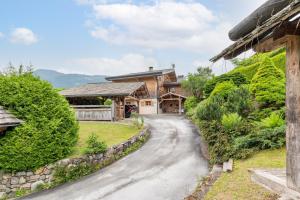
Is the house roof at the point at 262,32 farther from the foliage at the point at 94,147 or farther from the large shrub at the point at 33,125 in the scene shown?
the foliage at the point at 94,147

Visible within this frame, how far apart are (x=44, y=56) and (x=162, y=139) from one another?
990 inches

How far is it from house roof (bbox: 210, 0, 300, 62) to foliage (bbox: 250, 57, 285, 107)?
11.2m

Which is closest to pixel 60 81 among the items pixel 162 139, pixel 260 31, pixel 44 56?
pixel 44 56

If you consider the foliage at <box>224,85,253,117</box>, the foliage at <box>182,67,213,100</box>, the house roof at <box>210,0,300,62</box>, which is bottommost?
the foliage at <box>224,85,253,117</box>

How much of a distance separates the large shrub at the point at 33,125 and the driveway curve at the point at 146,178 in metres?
1.62

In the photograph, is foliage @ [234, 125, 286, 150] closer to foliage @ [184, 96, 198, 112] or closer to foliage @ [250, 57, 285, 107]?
foliage @ [250, 57, 285, 107]

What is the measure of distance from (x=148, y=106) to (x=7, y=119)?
26223 millimetres

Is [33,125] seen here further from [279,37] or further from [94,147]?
[279,37]

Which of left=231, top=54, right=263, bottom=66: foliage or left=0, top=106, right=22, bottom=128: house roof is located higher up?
left=231, top=54, right=263, bottom=66: foliage

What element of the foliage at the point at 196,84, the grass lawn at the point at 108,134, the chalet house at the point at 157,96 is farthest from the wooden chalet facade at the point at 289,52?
the chalet house at the point at 157,96

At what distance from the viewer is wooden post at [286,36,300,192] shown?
3322 mm

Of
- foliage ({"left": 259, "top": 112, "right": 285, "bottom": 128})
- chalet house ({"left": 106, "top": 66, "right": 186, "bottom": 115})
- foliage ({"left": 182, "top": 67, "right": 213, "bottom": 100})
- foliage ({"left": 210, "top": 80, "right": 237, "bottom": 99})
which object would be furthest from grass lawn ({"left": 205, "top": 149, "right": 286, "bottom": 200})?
chalet house ({"left": 106, "top": 66, "right": 186, "bottom": 115})

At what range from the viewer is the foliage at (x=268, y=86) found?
13.4 metres

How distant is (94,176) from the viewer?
1106 centimetres
